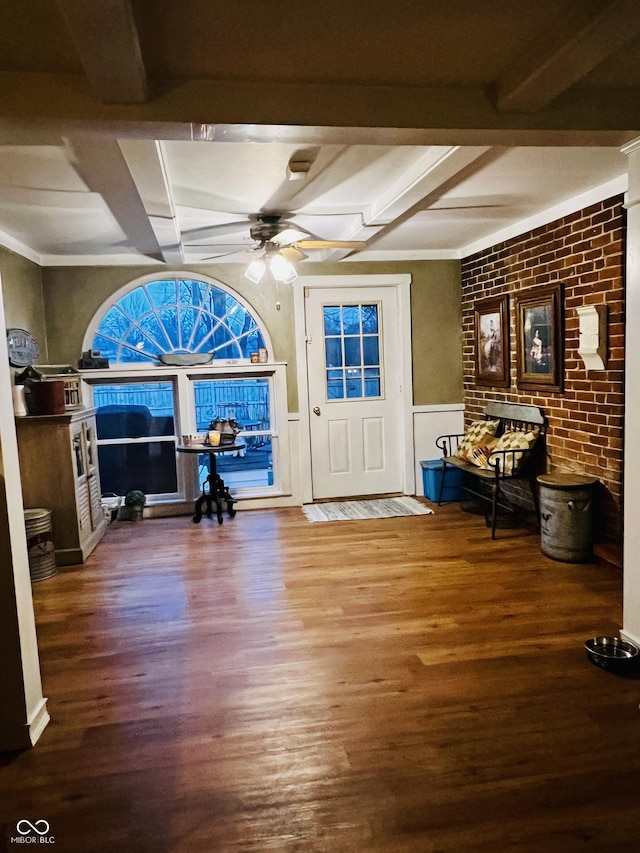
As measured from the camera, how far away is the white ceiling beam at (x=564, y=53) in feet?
5.45

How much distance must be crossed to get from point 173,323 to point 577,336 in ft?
11.2

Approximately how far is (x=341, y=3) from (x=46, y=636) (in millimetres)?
3060

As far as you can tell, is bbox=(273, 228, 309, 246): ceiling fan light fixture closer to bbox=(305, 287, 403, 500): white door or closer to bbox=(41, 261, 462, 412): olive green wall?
bbox=(41, 261, 462, 412): olive green wall

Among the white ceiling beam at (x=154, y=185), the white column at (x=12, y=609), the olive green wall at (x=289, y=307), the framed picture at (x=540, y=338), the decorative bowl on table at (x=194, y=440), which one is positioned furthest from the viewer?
the olive green wall at (x=289, y=307)

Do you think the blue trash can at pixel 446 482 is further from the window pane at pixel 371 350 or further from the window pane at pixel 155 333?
the window pane at pixel 155 333

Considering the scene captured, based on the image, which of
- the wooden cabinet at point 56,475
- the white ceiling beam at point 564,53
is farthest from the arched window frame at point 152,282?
the white ceiling beam at point 564,53

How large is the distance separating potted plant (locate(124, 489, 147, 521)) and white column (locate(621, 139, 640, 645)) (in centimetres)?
403

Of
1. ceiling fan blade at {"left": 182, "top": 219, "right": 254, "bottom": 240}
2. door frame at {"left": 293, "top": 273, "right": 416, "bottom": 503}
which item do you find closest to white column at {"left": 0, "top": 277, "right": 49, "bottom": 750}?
ceiling fan blade at {"left": 182, "top": 219, "right": 254, "bottom": 240}

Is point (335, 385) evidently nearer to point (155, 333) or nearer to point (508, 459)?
point (155, 333)

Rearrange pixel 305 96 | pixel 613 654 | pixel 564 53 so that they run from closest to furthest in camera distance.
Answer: pixel 564 53, pixel 305 96, pixel 613 654

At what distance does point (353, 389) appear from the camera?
5879 millimetres

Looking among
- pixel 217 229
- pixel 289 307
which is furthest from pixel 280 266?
pixel 289 307

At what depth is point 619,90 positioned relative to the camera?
2.28 m

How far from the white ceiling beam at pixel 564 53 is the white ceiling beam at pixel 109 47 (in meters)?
1.20
